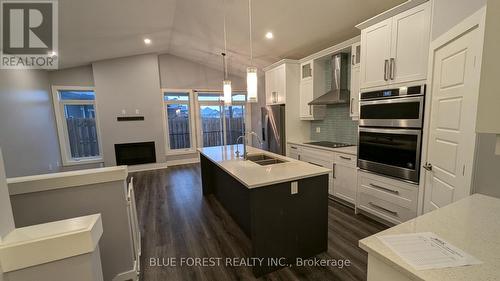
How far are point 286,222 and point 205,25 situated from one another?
12.7ft

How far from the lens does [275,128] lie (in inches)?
177

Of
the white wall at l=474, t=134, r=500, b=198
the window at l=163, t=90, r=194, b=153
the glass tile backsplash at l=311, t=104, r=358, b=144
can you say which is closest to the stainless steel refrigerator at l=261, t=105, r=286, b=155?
the glass tile backsplash at l=311, t=104, r=358, b=144

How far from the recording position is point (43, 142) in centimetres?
448

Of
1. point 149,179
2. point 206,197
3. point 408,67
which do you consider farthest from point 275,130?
point 149,179

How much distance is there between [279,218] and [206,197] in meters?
2.20

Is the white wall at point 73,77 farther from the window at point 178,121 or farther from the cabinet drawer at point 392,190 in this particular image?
the cabinet drawer at point 392,190

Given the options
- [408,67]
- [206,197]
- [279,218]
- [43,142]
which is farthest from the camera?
[43,142]

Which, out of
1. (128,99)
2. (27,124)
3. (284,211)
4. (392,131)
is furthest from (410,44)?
(27,124)

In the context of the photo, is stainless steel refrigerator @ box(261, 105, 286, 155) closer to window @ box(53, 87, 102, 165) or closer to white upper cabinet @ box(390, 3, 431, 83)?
white upper cabinet @ box(390, 3, 431, 83)

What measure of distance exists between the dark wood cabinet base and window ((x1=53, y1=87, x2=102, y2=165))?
575 cm

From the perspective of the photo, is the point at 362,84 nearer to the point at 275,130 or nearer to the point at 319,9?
the point at 319,9

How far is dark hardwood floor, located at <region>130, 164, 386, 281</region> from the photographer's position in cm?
191

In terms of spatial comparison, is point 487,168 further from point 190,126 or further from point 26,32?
point 190,126

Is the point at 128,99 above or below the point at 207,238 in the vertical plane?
above
